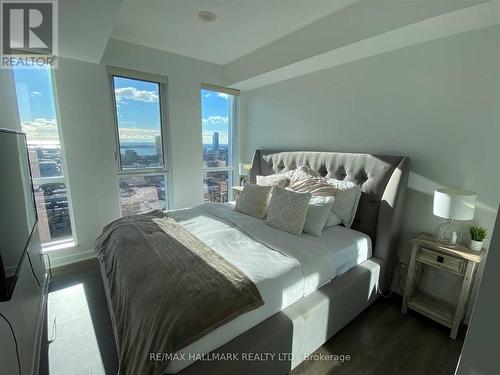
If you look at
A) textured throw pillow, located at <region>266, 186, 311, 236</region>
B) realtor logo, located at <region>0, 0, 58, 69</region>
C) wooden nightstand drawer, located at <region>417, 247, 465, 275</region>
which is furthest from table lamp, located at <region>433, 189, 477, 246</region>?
realtor logo, located at <region>0, 0, 58, 69</region>

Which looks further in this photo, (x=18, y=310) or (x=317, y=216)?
(x=317, y=216)

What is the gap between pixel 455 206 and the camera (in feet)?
5.20

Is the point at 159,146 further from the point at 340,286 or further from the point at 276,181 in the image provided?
the point at 340,286

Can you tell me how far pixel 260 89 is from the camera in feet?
11.7

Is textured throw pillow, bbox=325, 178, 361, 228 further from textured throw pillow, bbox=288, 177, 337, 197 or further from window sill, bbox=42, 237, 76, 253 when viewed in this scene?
window sill, bbox=42, 237, 76, 253

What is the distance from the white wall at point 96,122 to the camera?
250 centimetres

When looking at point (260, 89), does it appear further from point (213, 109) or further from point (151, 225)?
point (151, 225)

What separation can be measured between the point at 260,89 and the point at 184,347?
3.43m

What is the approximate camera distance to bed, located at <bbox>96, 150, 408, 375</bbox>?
1164mm

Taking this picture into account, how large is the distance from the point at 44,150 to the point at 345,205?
3.16 meters

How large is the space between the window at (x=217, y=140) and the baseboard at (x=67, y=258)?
1732mm

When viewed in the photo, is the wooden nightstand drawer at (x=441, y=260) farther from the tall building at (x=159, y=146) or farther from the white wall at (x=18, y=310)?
the tall building at (x=159, y=146)

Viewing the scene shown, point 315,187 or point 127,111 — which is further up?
point 127,111

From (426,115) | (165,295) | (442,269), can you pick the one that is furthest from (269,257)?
(426,115)
